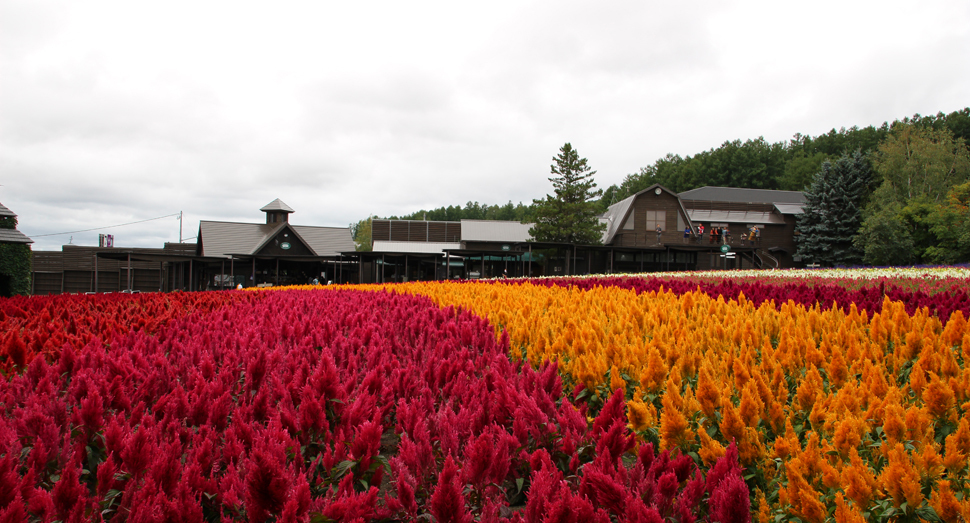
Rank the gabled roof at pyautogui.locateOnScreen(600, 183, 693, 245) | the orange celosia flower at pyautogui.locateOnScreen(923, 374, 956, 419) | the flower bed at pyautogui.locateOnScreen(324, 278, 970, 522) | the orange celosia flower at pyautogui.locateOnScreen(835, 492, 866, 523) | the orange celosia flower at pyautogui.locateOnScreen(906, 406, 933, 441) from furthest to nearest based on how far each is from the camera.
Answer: the gabled roof at pyautogui.locateOnScreen(600, 183, 693, 245) → the orange celosia flower at pyautogui.locateOnScreen(923, 374, 956, 419) → the orange celosia flower at pyautogui.locateOnScreen(906, 406, 933, 441) → the flower bed at pyautogui.locateOnScreen(324, 278, 970, 522) → the orange celosia flower at pyautogui.locateOnScreen(835, 492, 866, 523)

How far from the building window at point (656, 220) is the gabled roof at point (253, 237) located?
2960 cm

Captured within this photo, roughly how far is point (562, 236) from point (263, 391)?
145ft

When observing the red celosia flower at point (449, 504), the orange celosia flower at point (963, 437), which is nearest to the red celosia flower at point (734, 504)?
the red celosia flower at point (449, 504)

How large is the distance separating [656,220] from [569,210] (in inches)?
336

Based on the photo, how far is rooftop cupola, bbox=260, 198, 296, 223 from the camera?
53794 mm

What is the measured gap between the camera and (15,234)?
68.6 feet

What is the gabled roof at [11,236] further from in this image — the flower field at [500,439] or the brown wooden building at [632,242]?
the flower field at [500,439]

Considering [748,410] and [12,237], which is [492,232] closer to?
[12,237]

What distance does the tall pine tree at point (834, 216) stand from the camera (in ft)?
158

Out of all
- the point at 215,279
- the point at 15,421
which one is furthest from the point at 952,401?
the point at 215,279

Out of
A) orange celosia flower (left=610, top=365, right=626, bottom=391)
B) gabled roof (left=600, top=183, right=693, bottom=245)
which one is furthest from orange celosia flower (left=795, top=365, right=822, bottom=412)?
gabled roof (left=600, top=183, right=693, bottom=245)

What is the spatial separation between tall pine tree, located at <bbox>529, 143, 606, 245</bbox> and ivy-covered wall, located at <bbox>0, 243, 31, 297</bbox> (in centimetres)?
3527

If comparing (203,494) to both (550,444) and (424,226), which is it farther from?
(424,226)

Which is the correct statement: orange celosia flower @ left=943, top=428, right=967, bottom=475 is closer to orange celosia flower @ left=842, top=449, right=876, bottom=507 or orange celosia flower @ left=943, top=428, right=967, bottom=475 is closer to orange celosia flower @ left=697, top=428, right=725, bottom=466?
orange celosia flower @ left=842, top=449, right=876, bottom=507
